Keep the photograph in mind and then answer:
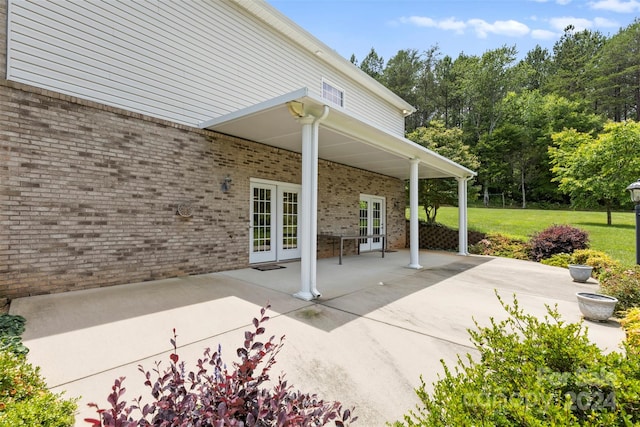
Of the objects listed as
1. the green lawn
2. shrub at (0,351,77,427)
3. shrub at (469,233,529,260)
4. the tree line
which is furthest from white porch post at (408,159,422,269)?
the tree line

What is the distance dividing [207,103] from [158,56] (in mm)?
1274

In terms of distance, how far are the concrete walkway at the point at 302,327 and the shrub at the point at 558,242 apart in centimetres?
355

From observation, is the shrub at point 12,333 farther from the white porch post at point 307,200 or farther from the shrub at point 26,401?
the white porch post at point 307,200

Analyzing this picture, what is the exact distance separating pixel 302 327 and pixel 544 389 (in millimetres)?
2825

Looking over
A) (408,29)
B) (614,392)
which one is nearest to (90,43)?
(614,392)

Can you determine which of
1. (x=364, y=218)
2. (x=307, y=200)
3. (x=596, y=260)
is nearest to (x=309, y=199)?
(x=307, y=200)

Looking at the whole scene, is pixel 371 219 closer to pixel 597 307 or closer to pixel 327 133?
pixel 327 133

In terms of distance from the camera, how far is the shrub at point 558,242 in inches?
361

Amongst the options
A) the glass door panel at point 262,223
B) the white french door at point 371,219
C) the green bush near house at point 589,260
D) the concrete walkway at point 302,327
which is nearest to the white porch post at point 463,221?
the green bush near house at point 589,260

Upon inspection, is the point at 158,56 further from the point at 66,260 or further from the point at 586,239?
the point at 586,239

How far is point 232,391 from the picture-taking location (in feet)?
4.42

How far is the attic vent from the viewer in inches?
400

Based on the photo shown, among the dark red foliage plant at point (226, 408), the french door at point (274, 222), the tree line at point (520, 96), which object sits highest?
the tree line at point (520, 96)

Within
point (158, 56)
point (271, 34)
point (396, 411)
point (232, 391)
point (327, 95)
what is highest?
point (271, 34)
